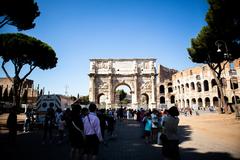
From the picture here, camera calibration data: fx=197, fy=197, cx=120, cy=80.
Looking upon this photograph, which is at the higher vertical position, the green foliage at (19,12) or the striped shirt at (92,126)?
the green foliage at (19,12)

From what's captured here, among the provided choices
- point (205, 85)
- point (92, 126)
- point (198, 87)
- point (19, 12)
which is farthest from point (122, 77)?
point (92, 126)

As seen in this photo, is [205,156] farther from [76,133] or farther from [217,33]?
[217,33]

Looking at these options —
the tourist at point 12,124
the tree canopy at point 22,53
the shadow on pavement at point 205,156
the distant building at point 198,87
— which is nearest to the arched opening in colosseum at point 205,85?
the distant building at point 198,87

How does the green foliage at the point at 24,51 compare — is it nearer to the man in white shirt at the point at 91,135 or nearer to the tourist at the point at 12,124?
the tourist at the point at 12,124

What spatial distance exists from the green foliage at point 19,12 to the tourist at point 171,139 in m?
11.5

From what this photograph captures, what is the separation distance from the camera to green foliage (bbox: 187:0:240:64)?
44.0 ft

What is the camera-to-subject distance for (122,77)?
35438 millimetres

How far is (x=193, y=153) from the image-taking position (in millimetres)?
6090

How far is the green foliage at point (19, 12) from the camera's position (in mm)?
11500

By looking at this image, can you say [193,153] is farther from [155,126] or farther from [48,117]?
[48,117]

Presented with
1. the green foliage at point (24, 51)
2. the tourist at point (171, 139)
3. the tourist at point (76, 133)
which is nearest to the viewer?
the tourist at point (171, 139)

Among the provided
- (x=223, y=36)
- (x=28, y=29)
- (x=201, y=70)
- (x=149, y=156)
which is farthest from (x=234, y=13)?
(x=201, y=70)

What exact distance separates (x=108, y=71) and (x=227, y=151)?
1162 inches

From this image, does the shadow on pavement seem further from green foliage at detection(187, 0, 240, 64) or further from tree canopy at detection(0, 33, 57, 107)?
Result: tree canopy at detection(0, 33, 57, 107)
